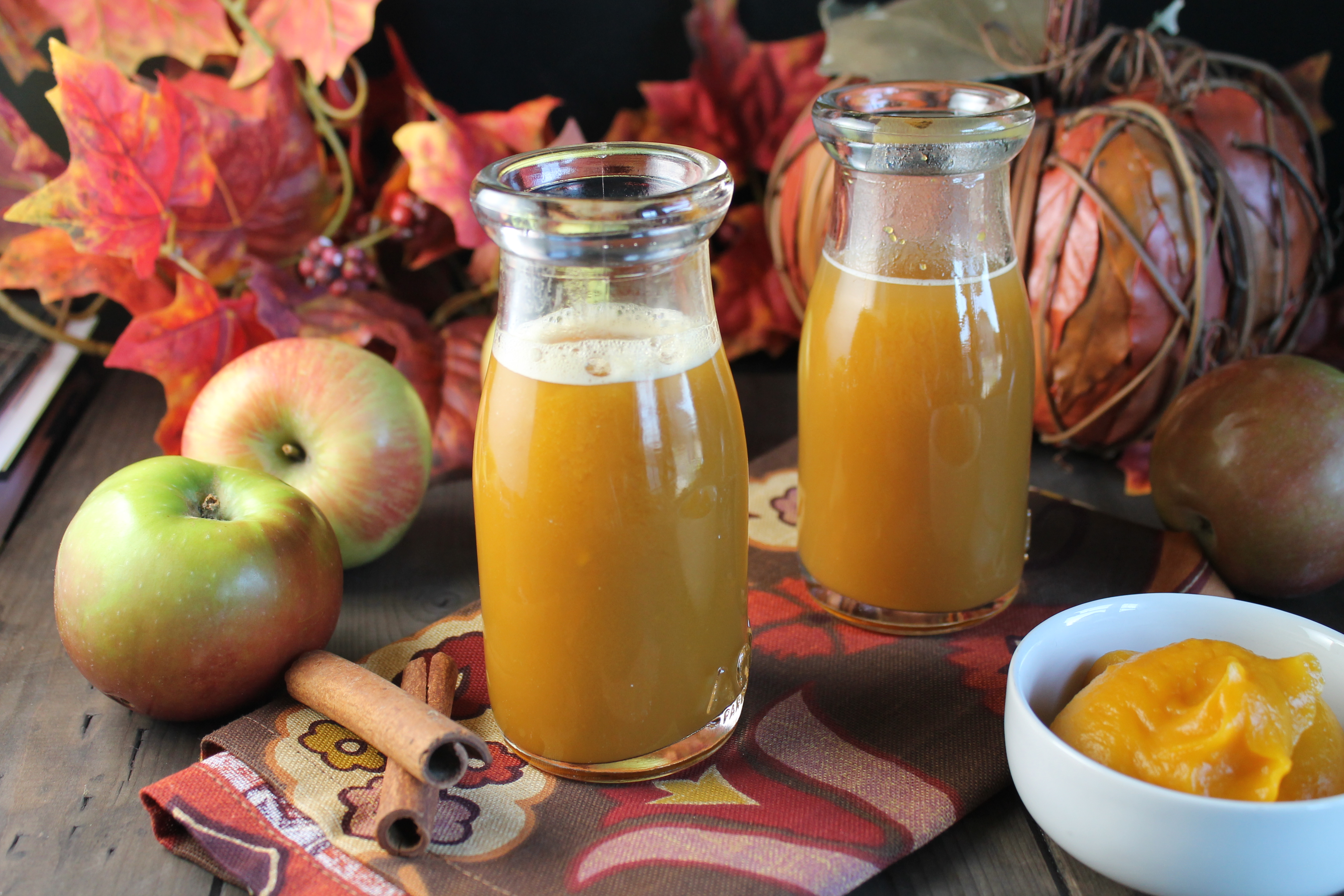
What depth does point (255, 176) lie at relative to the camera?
1.19m

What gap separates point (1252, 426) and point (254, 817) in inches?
31.4

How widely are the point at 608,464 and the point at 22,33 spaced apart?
104cm

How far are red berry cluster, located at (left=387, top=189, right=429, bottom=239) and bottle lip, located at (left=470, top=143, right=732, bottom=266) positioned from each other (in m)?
0.64

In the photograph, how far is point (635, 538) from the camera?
63cm

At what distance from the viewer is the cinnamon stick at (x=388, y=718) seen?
64cm

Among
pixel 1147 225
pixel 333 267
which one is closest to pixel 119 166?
pixel 333 267

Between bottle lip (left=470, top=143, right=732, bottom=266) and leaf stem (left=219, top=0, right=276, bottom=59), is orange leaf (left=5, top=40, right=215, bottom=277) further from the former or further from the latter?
bottle lip (left=470, top=143, right=732, bottom=266)

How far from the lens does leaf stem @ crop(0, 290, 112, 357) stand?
1.20 meters

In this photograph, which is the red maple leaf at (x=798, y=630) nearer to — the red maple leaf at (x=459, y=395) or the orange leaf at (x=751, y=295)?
the red maple leaf at (x=459, y=395)

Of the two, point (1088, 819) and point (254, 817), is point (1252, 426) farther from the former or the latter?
point (254, 817)

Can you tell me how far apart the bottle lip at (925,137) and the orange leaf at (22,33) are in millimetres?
941

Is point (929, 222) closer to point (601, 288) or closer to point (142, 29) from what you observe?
point (601, 288)

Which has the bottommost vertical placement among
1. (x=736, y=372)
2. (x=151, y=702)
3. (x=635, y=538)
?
(x=736, y=372)

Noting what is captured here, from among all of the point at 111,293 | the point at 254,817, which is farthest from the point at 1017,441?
the point at 111,293
